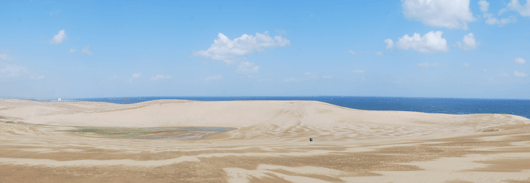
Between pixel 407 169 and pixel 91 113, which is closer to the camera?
pixel 407 169

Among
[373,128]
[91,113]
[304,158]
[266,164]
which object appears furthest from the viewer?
[91,113]

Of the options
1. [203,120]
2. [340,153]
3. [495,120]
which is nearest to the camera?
[340,153]

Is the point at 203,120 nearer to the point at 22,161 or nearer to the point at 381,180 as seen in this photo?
the point at 22,161

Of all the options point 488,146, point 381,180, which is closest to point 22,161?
point 381,180

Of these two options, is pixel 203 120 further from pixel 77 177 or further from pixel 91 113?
A: pixel 77 177

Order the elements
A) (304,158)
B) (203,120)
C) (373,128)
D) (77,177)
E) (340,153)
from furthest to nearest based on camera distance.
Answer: (203,120)
(373,128)
(340,153)
(304,158)
(77,177)

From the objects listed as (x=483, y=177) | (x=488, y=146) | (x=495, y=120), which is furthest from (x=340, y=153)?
(x=495, y=120)

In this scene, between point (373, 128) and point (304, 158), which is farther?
point (373, 128)

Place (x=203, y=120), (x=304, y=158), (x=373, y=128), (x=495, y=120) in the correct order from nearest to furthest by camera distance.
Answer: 1. (x=304, y=158)
2. (x=373, y=128)
3. (x=495, y=120)
4. (x=203, y=120)
